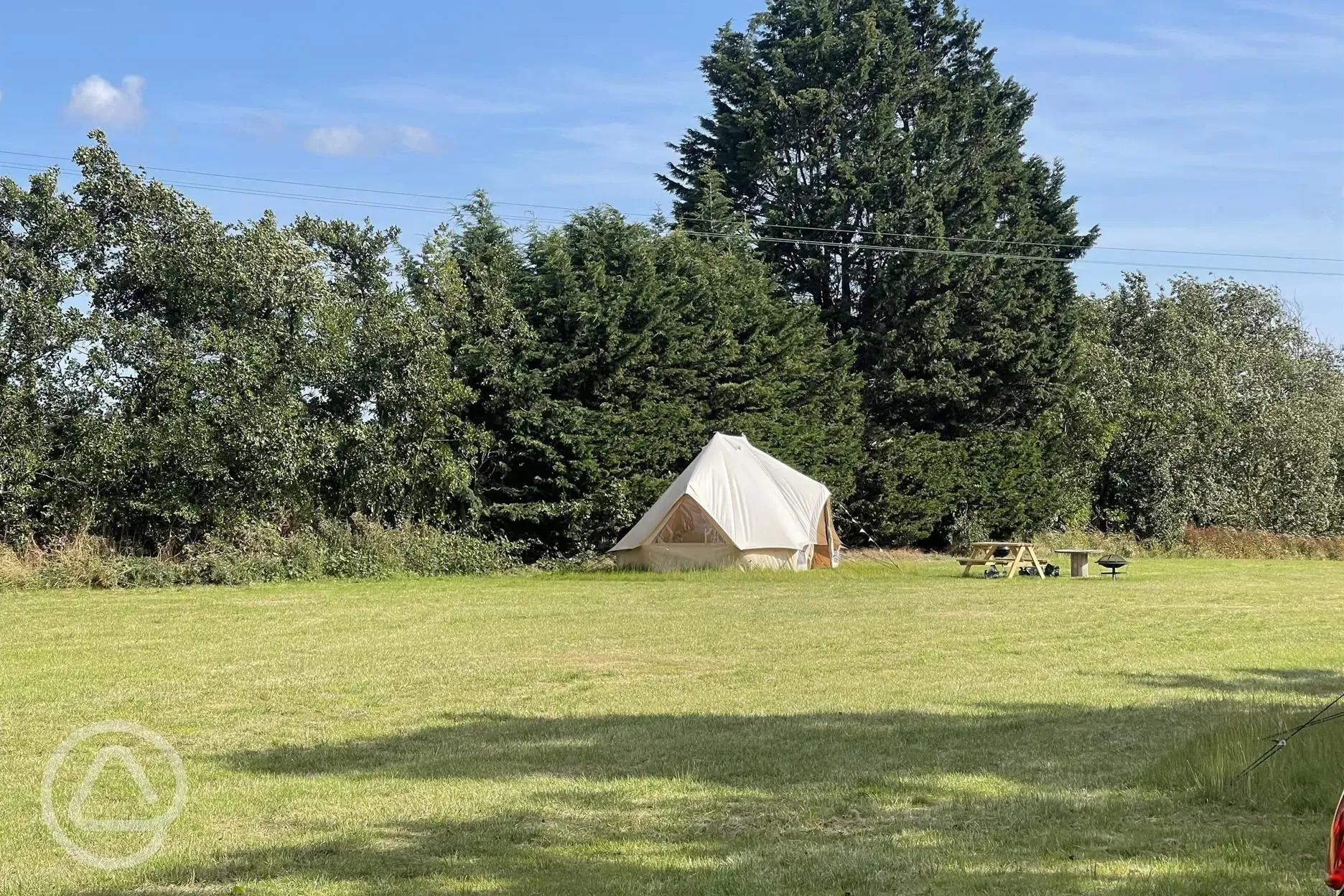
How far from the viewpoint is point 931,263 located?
31.3 meters

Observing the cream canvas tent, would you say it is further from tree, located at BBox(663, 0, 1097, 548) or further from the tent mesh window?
tree, located at BBox(663, 0, 1097, 548)

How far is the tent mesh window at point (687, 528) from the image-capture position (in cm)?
2372

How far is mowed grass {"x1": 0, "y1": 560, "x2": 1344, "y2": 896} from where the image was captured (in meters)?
5.19

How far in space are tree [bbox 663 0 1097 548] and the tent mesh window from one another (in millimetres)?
7921

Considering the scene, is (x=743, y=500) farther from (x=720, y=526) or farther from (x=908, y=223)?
(x=908, y=223)

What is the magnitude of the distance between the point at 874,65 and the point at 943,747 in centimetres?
2781

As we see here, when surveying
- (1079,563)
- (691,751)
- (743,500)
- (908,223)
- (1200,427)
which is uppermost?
(908,223)

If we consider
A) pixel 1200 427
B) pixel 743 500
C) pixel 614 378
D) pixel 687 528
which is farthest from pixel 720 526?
pixel 1200 427

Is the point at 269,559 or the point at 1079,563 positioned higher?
the point at 1079,563

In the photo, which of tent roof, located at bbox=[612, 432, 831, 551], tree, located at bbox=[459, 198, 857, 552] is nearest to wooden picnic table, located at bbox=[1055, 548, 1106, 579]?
tent roof, located at bbox=[612, 432, 831, 551]

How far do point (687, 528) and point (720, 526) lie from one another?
2.42ft

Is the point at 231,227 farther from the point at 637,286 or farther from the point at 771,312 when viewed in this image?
the point at 771,312

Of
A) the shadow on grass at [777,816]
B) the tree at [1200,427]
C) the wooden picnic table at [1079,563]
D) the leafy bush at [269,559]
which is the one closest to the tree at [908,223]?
the tree at [1200,427]

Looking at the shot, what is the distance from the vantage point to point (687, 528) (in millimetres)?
23875
